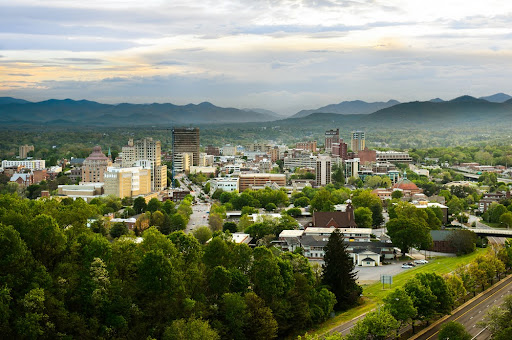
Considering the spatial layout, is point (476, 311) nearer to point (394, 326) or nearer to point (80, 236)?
point (394, 326)

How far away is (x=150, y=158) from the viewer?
77.4m

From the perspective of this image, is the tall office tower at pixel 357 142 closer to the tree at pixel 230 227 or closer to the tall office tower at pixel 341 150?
the tall office tower at pixel 341 150

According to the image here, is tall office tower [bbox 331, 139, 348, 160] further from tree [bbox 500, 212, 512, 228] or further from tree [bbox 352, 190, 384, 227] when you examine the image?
tree [bbox 500, 212, 512, 228]

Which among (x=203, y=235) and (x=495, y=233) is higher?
(x=203, y=235)

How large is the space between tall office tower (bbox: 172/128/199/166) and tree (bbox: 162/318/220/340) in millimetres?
79634

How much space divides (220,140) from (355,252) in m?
162

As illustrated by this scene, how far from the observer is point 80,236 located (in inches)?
926

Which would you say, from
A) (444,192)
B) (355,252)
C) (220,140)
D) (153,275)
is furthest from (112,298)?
(220,140)

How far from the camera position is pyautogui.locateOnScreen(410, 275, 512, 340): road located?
24250 millimetres

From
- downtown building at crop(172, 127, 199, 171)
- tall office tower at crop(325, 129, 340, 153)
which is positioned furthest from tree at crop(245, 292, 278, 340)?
tall office tower at crop(325, 129, 340, 153)

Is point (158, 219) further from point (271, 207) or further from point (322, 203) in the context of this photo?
point (322, 203)

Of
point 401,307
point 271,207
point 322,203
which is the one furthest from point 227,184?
point 401,307

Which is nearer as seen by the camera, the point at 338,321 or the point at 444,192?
the point at 338,321

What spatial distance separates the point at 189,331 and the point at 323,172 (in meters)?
60.3
